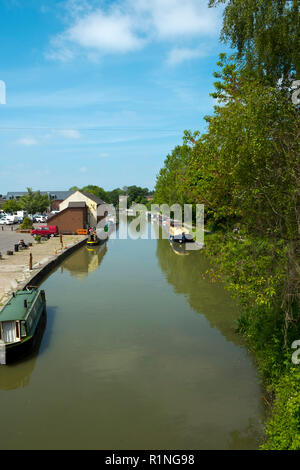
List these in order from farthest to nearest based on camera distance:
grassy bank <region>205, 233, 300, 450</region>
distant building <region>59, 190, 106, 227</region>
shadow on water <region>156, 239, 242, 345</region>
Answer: distant building <region>59, 190, 106, 227</region>
shadow on water <region>156, 239, 242, 345</region>
grassy bank <region>205, 233, 300, 450</region>

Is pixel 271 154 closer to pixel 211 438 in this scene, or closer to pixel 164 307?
pixel 211 438

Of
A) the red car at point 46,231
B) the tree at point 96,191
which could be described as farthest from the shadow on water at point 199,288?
the tree at point 96,191

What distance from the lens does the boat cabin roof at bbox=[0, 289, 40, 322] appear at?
12172 millimetres

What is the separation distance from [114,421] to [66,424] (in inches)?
51.2

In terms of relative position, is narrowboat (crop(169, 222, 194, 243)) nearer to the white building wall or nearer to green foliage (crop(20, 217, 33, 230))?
the white building wall

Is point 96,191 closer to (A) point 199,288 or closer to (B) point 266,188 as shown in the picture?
(A) point 199,288

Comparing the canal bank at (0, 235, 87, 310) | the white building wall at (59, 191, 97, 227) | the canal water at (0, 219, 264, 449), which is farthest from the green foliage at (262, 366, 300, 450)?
the white building wall at (59, 191, 97, 227)

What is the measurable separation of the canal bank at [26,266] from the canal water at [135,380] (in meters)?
2.63

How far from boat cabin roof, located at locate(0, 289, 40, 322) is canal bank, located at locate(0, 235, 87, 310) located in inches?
71.8

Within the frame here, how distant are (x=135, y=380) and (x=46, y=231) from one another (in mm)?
37679

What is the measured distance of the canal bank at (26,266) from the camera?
20.2m

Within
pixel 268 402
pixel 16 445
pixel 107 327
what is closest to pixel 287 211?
pixel 268 402

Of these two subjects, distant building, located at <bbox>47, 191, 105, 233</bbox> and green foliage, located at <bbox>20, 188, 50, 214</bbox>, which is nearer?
distant building, located at <bbox>47, 191, 105, 233</bbox>
